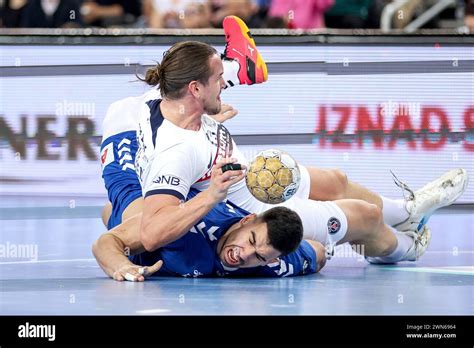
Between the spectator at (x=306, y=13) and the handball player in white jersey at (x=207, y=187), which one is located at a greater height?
the spectator at (x=306, y=13)

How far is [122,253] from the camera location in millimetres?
7207

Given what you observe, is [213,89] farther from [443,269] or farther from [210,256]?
[443,269]

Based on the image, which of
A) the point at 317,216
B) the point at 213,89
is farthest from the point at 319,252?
the point at 213,89

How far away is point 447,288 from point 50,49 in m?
5.51

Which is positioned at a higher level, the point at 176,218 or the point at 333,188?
the point at 333,188

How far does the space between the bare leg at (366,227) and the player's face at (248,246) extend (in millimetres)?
859

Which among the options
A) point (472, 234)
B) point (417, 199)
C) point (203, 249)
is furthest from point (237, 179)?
point (472, 234)

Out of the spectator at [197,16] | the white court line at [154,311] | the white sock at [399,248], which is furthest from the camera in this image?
the spectator at [197,16]

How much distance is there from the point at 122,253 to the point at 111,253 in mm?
72

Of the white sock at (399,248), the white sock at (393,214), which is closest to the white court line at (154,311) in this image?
the white sock at (399,248)

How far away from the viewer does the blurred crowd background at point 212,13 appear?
1360 cm

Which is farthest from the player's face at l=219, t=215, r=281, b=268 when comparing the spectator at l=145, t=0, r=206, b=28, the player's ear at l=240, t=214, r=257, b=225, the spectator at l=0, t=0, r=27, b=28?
the spectator at l=0, t=0, r=27, b=28

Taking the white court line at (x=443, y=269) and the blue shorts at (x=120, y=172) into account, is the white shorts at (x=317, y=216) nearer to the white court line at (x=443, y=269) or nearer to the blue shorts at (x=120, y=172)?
the white court line at (x=443, y=269)
